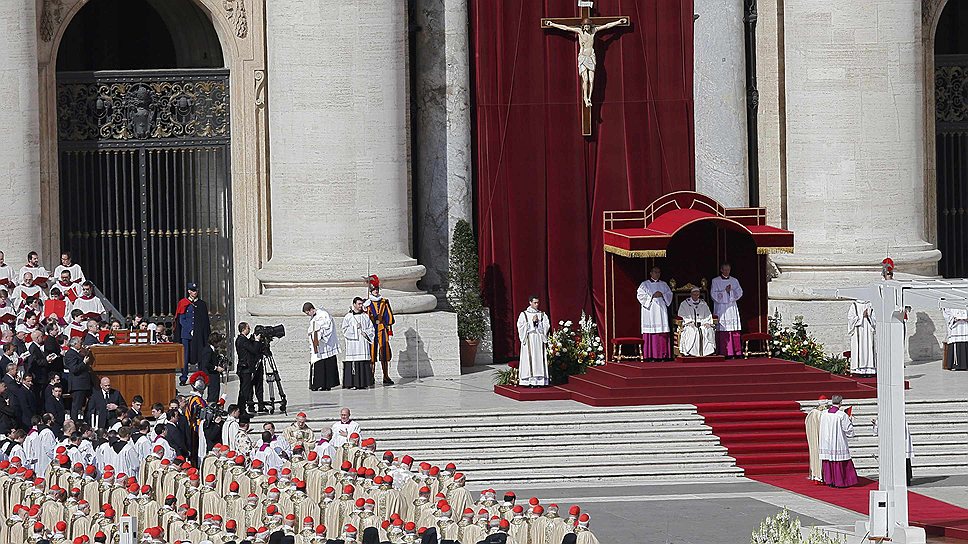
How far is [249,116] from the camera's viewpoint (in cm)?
3541

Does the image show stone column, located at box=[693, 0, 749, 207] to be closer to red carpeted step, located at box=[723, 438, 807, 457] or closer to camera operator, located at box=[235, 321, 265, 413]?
red carpeted step, located at box=[723, 438, 807, 457]

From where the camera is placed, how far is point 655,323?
100 ft

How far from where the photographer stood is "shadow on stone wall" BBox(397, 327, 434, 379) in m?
33.2

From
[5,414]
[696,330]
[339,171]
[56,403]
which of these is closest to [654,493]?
[696,330]

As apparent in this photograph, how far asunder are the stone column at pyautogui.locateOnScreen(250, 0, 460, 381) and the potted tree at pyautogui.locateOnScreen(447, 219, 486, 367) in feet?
4.01

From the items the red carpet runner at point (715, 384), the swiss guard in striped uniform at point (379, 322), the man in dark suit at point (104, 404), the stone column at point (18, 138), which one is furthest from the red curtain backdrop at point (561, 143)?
the man in dark suit at point (104, 404)

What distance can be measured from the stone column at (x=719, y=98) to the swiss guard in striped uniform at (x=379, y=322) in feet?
24.0

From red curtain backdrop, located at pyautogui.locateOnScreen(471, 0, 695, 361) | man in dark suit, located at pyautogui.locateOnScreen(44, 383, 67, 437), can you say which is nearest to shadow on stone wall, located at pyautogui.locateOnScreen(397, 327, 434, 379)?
red curtain backdrop, located at pyautogui.locateOnScreen(471, 0, 695, 361)

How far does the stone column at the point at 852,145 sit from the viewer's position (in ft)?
114

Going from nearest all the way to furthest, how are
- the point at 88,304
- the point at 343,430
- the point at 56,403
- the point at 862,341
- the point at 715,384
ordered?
1. the point at 343,430
2. the point at 56,403
3. the point at 715,384
4. the point at 88,304
5. the point at 862,341

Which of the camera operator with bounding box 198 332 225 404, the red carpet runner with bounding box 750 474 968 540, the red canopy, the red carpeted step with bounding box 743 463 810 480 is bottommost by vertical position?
the red carpet runner with bounding box 750 474 968 540

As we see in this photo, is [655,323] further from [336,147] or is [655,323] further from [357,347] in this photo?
[336,147]

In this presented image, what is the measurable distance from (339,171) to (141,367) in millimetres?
6549

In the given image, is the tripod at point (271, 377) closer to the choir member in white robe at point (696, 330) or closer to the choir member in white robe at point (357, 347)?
the choir member in white robe at point (357, 347)
